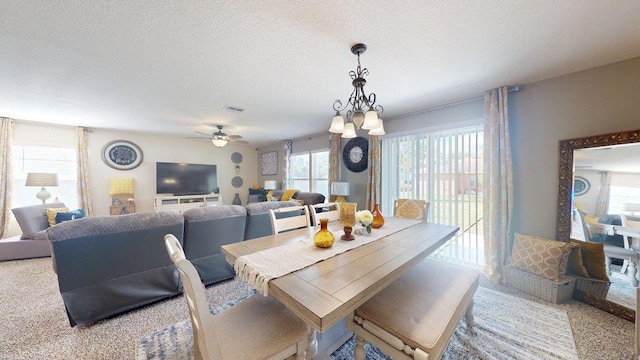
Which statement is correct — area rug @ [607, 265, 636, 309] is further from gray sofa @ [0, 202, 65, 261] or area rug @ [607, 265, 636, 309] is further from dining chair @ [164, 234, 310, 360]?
gray sofa @ [0, 202, 65, 261]

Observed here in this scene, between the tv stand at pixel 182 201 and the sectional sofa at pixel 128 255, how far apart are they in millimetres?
3992

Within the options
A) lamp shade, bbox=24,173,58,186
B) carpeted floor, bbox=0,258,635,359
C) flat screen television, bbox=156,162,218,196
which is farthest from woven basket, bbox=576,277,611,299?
lamp shade, bbox=24,173,58,186

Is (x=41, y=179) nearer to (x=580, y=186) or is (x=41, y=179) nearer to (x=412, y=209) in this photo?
(x=412, y=209)

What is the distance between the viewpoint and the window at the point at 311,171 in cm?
548

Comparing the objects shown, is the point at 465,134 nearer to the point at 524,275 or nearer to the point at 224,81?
the point at 524,275

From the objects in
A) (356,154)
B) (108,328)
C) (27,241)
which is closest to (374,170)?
(356,154)

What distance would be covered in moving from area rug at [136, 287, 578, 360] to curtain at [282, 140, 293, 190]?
14.2 ft

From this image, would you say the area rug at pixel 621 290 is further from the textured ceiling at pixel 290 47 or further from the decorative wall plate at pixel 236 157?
the decorative wall plate at pixel 236 157

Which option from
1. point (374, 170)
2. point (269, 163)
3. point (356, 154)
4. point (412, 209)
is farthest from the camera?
point (269, 163)

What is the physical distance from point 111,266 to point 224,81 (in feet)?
6.86

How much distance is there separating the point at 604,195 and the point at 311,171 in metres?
4.69

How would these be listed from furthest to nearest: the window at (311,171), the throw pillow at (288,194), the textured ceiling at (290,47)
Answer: the throw pillow at (288,194)
the window at (311,171)
the textured ceiling at (290,47)

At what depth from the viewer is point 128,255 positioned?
1.90 metres

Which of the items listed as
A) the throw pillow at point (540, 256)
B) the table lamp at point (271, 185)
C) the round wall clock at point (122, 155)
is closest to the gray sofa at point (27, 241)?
the round wall clock at point (122, 155)
